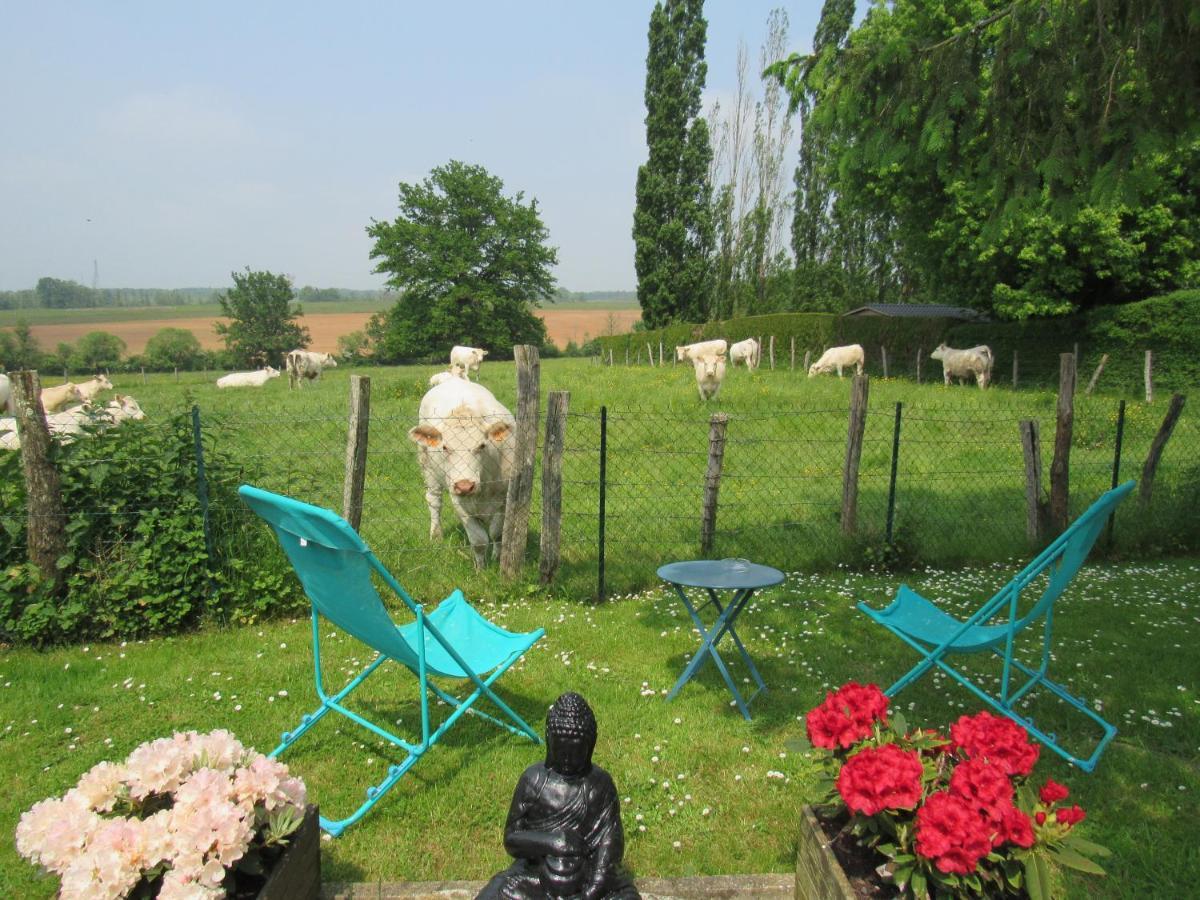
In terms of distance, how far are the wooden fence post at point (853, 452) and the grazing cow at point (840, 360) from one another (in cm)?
1988

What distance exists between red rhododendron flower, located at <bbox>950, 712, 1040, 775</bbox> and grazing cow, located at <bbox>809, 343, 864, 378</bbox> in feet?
82.7

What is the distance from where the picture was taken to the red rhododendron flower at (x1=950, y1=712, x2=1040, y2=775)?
2346mm

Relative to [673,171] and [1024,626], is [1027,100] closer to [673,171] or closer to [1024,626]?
[1024,626]

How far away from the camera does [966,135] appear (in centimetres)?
540

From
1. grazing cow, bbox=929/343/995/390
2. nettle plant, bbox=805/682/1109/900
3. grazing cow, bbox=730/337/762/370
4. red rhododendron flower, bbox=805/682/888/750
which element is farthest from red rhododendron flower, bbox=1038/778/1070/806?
grazing cow, bbox=730/337/762/370

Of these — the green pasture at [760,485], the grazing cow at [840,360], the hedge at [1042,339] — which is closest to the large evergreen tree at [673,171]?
the hedge at [1042,339]

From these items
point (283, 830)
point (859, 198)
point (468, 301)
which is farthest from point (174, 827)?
point (468, 301)

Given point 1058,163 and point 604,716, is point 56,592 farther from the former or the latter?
point 1058,163

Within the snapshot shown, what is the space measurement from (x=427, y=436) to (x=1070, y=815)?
18.1 ft

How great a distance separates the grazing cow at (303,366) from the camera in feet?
99.5

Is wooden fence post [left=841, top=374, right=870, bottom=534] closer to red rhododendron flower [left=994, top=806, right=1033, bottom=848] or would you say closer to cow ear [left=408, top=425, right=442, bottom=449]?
cow ear [left=408, top=425, right=442, bottom=449]

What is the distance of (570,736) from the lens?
248 centimetres

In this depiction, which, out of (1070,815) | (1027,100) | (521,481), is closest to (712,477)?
(521,481)

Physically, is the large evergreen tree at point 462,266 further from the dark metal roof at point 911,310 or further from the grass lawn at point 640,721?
the grass lawn at point 640,721
